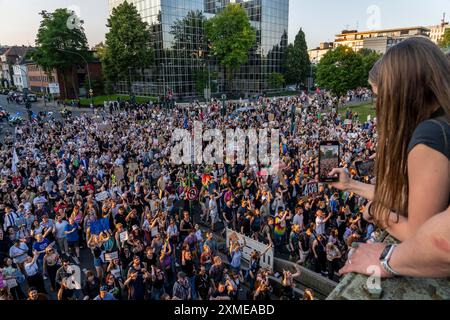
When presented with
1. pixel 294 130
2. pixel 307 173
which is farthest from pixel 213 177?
pixel 294 130

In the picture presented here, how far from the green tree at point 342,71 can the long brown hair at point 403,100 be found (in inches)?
1769

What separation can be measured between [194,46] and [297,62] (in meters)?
24.6

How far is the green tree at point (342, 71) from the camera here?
42562 mm

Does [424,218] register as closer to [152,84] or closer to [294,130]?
[294,130]

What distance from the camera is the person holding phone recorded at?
1.18m

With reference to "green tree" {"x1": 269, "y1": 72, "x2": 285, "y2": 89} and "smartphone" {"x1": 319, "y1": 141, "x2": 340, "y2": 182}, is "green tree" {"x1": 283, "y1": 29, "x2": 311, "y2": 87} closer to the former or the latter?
"green tree" {"x1": 269, "y1": 72, "x2": 285, "y2": 89}

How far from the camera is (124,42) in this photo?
49312mm

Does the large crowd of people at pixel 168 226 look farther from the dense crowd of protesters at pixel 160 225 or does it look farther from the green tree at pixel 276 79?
the green tree at pixel 276 79

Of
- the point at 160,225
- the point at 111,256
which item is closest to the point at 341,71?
the point at 160,225

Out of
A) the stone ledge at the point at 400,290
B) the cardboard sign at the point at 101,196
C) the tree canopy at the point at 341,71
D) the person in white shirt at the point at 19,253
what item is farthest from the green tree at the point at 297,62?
the stone ledge at the point at 400,290

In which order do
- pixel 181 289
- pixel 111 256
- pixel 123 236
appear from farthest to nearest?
pixel 123 236, pixel 111 256, pixel 181 289

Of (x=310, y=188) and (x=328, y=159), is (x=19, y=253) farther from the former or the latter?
(x=310, y=188)
